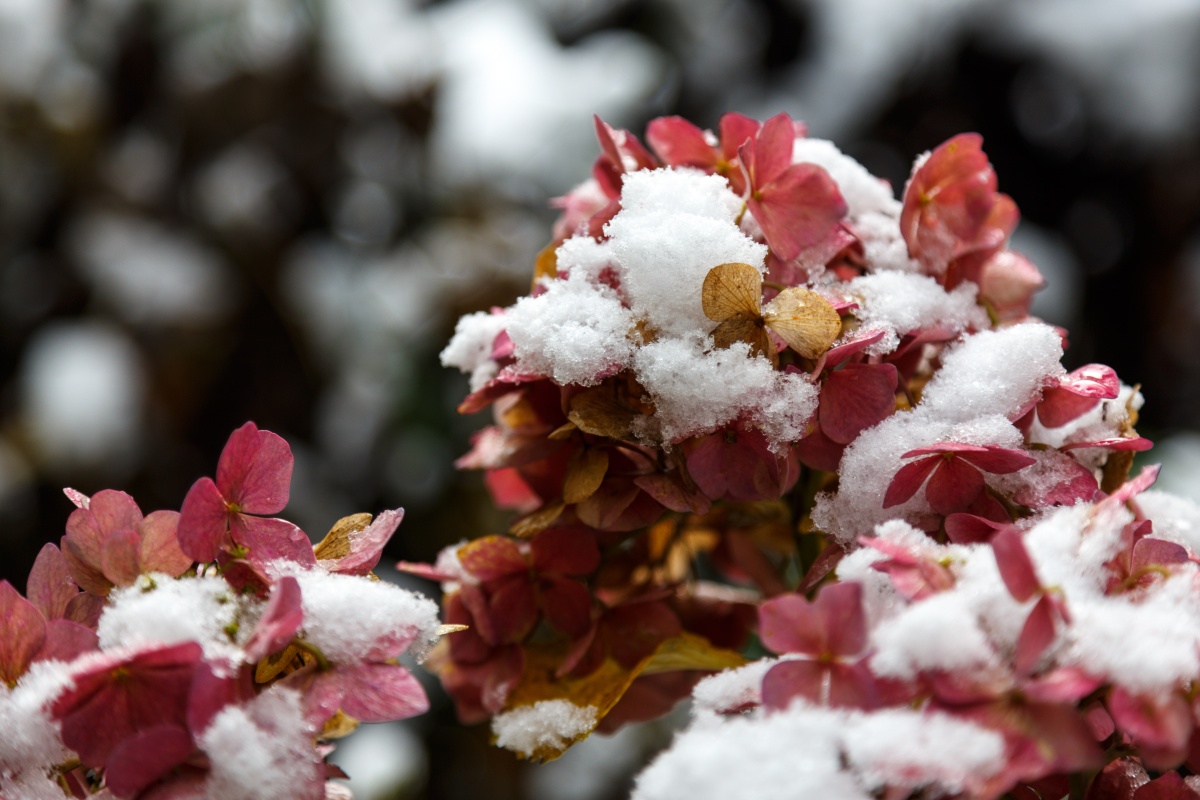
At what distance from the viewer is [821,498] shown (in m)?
0.37

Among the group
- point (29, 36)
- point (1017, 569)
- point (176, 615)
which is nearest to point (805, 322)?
point (1017, 569)

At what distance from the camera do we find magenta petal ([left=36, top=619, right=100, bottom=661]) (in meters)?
0.30

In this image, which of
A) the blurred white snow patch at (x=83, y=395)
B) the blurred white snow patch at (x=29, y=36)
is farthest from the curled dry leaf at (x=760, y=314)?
the blurred white snow patch at (x=29, y=36)

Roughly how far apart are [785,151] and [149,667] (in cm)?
29

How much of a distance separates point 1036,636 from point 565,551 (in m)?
0.20

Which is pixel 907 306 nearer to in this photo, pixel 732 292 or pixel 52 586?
pixel 732 292

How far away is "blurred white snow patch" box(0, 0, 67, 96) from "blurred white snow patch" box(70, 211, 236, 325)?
0.84 ft

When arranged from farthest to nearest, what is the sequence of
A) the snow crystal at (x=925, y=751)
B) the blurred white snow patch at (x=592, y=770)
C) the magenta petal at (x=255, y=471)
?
1. the blurred white snow patch at (x=592, y=770)
2. the magenta petal at (x=255, y=471)
3. the snow crystal at (x=925, y=751)

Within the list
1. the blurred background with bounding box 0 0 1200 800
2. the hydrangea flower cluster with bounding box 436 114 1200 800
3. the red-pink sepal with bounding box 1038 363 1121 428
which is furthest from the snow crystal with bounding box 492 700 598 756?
the blurred background with bounding box 0 0 1200 800

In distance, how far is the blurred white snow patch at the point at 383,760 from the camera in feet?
3.10

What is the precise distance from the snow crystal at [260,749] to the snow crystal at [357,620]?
0.02 metres

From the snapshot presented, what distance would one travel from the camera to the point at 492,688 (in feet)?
1.33

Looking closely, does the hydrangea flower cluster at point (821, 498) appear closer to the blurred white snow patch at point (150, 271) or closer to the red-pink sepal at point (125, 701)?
the red-pink sepal at point (125, 701)

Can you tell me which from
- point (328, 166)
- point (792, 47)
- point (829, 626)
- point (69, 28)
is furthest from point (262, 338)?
point (829, 626)
